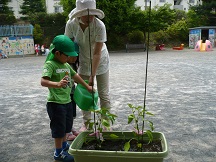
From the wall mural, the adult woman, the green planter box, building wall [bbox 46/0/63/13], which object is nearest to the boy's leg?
the adult woman

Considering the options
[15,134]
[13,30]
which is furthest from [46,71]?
[13,30]

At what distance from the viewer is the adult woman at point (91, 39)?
2186 mm

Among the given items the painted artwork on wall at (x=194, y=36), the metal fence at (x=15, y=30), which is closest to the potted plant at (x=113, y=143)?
the painted artwork on wall at (x=194, y=36)

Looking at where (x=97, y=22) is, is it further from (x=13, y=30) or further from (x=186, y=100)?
(x=13, y=30)

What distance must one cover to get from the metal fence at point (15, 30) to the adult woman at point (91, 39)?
68.7ft

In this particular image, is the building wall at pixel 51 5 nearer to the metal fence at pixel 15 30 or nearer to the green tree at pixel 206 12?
the metal fence at pixel 15 30

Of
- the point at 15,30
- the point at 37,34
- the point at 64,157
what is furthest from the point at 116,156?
the point at 37,34

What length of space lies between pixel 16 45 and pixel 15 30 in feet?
5.02

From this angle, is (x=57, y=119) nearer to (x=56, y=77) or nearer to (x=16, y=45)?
(x=56, y=77)

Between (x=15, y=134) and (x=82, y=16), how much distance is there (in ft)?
5.53

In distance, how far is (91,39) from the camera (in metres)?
2.38

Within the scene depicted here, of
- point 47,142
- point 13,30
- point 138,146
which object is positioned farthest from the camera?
point 13,30

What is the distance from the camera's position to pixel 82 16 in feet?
7.32

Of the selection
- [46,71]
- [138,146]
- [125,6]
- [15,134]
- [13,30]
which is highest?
[125,6]
